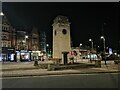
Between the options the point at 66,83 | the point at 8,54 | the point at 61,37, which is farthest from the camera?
the point at 8,54

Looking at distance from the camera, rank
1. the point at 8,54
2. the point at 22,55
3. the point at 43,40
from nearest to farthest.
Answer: the point at 8,54
the point at 22,55
the point at 43,40

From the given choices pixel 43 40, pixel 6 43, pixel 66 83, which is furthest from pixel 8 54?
pixel 43 40

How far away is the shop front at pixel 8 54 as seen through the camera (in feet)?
252

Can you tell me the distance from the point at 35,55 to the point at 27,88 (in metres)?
75.6

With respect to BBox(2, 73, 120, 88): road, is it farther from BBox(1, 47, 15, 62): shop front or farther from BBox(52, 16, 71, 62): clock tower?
BBox(1, 47, 15, 62): shop front

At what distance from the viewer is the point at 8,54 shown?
78438mm

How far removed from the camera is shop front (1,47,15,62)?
252 ft

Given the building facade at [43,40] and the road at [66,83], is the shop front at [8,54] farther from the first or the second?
the building facade at [43,40]

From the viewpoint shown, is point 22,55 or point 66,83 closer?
point 66,83

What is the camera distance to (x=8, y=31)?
8138cm

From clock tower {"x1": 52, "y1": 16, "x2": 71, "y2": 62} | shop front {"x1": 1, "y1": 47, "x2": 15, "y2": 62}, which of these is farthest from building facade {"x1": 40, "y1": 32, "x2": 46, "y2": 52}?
clock tower {"x1": 52, "y1": 16, "x2": 71, "y2": 62}

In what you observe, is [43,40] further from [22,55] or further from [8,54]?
[8,54]

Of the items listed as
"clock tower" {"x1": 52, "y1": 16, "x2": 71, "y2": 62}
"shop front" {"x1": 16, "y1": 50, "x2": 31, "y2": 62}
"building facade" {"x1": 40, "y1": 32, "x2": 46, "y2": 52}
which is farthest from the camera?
"building facade" {"x1": 40, "y1": 32, "x2": 46, "y2": 52}

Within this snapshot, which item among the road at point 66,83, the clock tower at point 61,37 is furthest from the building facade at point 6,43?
the road at point 66,83
